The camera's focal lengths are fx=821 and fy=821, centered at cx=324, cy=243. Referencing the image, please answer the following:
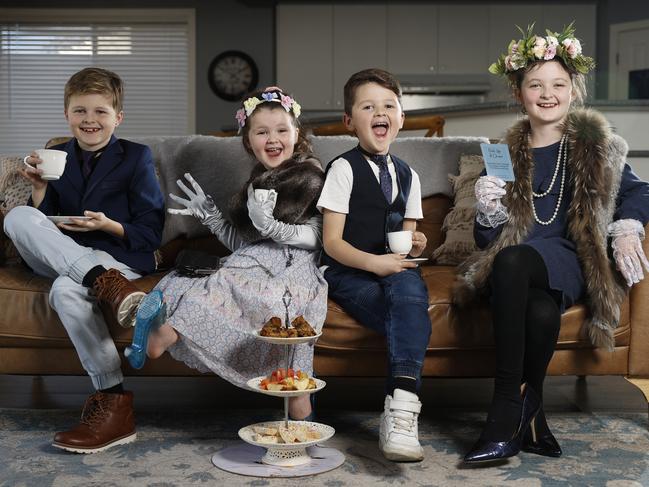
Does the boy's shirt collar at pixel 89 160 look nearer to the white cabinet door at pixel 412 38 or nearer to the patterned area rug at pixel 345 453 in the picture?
the patterned area rug at pixel 345 453

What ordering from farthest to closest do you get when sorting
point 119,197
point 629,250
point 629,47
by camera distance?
point 629,47 → point 119,197 → point 629,250

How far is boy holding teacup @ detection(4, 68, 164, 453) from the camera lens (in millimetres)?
2127

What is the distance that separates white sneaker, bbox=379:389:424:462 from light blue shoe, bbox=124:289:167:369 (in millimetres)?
601

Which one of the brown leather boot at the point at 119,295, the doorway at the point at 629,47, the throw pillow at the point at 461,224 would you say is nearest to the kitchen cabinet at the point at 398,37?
the doorway at the point at 629,47

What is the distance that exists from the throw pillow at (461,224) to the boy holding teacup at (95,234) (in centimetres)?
96

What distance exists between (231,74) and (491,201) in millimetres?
6235

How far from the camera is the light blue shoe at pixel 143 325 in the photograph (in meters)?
1.97

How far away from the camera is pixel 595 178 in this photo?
2.25m

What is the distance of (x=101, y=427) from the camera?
6.88 ft

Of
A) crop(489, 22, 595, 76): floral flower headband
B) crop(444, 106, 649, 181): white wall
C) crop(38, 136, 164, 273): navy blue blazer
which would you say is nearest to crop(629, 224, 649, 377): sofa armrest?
crop(489, 22, 595, 76): floral flower headband

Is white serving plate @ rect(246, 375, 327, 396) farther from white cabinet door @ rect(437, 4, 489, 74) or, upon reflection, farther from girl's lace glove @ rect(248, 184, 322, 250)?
white cabinet door @ rect(437, 4, 489, 74)

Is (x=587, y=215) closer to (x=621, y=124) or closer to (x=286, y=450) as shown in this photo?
(x=286, y=450)

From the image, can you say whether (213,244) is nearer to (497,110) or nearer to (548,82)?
(548,82)

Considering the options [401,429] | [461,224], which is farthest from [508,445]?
[461,224]
